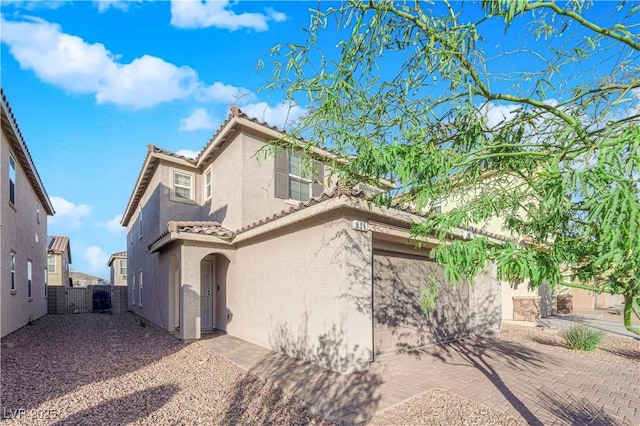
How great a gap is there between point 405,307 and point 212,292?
7.90 metres

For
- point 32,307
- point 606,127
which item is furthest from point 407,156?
point 32,307

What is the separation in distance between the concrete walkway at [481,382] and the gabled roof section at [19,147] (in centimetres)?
917

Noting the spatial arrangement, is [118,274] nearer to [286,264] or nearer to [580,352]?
[286,264]

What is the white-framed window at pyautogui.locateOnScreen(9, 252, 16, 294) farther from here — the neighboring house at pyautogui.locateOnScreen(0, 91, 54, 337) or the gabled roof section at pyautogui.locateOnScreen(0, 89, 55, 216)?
the gabled roof section at pyautogui.locateOnScreen(0, 89, 55, 216)

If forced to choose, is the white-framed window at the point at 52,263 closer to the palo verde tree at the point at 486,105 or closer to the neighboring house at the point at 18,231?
the neighboring house at the point at 18,231

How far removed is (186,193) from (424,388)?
12818 mm

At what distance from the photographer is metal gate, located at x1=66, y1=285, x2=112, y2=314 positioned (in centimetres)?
2451

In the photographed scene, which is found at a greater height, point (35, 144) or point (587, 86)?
point (35, 144)

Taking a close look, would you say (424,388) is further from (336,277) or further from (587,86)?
(587,86)

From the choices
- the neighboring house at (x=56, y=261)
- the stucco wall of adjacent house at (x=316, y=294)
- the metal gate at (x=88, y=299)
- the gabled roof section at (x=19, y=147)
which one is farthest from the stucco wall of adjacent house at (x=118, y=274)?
the stucco wall of adjacent house at (x=316, y=294)

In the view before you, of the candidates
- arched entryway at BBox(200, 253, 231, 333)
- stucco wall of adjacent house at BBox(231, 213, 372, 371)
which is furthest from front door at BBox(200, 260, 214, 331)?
stucco wall of adjacent house at BBox(231, 213, 372, 371)

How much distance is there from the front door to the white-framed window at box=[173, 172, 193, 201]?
350 cm

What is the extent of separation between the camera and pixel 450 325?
10.9 metres

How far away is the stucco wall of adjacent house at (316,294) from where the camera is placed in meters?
7.19
